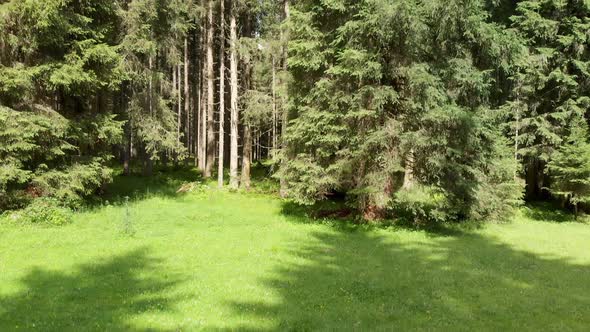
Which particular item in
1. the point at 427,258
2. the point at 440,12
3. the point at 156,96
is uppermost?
the point at 440,12

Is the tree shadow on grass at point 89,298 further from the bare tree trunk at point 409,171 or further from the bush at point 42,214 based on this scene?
the bare tree trunk at point 409,171

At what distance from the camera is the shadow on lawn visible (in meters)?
9.02

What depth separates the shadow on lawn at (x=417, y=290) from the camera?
9.02m

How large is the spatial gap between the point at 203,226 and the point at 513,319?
1188cm

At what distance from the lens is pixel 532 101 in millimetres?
26141

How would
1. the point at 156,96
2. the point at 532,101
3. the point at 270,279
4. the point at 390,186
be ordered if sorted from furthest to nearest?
the point at 532,101 < the point at 156,96 < the point at 390,186 < the point at 270,279

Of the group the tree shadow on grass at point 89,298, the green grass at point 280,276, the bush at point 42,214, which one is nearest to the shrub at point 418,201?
the green grass at point 280,276

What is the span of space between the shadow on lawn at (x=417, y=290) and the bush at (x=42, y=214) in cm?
918

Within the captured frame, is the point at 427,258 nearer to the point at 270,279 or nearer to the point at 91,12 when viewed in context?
the point at 270,279

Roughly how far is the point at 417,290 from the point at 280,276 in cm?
349

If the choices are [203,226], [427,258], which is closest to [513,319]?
[427,258]

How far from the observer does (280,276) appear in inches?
461

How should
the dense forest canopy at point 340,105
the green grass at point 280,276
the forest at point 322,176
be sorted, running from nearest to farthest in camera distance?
the green grass at point 280,276
the forest at point 322,176
the dense forest canopy at point 340,105

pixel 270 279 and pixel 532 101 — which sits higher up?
pixel 532 101
